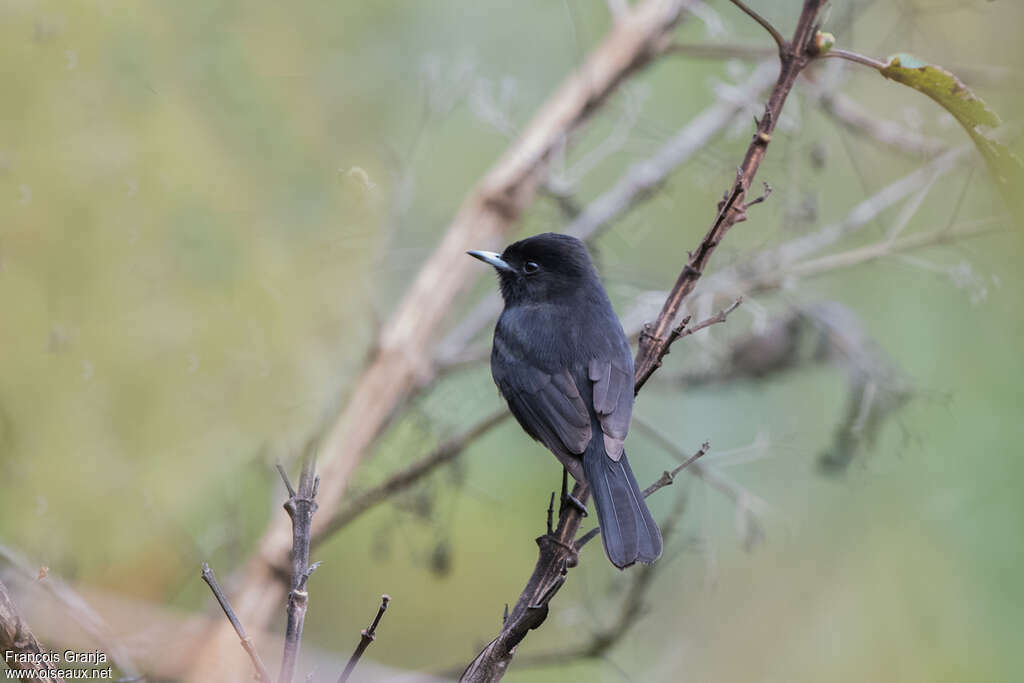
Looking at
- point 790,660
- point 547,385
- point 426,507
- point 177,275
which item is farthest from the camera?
point 790,660

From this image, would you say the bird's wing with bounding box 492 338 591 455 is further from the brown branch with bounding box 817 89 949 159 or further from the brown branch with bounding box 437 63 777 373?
the brown branch with bounding box 817 89 949 159

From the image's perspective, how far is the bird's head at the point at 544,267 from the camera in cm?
327

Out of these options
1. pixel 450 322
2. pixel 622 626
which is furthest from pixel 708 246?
pixel 450 322

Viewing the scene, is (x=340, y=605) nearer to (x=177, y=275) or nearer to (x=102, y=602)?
(x=102, y=602)

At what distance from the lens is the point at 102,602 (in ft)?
10.8

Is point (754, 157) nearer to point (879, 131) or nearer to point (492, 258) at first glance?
point (492, 258)

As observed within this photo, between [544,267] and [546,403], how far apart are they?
0.66 m

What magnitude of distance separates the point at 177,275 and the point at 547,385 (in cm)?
147

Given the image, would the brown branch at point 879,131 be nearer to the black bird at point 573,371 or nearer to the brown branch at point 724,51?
the brown branch at point 724,51

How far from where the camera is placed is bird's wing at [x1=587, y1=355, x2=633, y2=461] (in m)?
2.71

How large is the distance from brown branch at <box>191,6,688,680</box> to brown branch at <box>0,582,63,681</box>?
1.68 meters

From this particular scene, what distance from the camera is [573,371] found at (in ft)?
9.73

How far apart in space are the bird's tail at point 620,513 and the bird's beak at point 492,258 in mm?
833

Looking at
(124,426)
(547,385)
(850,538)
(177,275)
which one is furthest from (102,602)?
(850,538)
